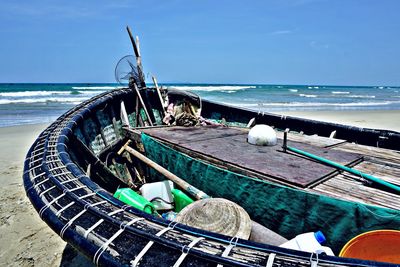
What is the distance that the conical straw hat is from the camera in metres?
2.47

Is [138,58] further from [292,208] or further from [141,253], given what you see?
[141,253]

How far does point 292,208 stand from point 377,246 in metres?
0.80

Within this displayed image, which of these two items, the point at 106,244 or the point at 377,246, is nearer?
the point at 106,244

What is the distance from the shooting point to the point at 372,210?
2.30 metres

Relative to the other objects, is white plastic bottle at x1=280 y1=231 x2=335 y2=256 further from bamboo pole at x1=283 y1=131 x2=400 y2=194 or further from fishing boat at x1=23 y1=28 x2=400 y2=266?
bamboo pole at x1=283 y1=131 x2=400 y2=194

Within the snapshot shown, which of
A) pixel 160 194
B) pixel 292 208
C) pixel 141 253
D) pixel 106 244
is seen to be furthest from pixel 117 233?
pixel 160 194

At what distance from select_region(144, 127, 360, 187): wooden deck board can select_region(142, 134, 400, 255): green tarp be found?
21 cm

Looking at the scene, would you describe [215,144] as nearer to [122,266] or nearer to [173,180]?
[173,180]

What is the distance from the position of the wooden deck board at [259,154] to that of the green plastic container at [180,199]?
2.22ft

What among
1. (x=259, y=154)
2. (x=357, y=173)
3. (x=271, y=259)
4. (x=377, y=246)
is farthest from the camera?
(x=259, y=154)

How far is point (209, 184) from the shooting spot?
3658 mm

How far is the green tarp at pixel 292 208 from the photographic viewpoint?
2.36 meters

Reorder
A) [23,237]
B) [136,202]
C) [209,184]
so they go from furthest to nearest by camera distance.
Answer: [23,237], [209,184], [136,202]

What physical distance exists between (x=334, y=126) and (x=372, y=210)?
384 centimetres
